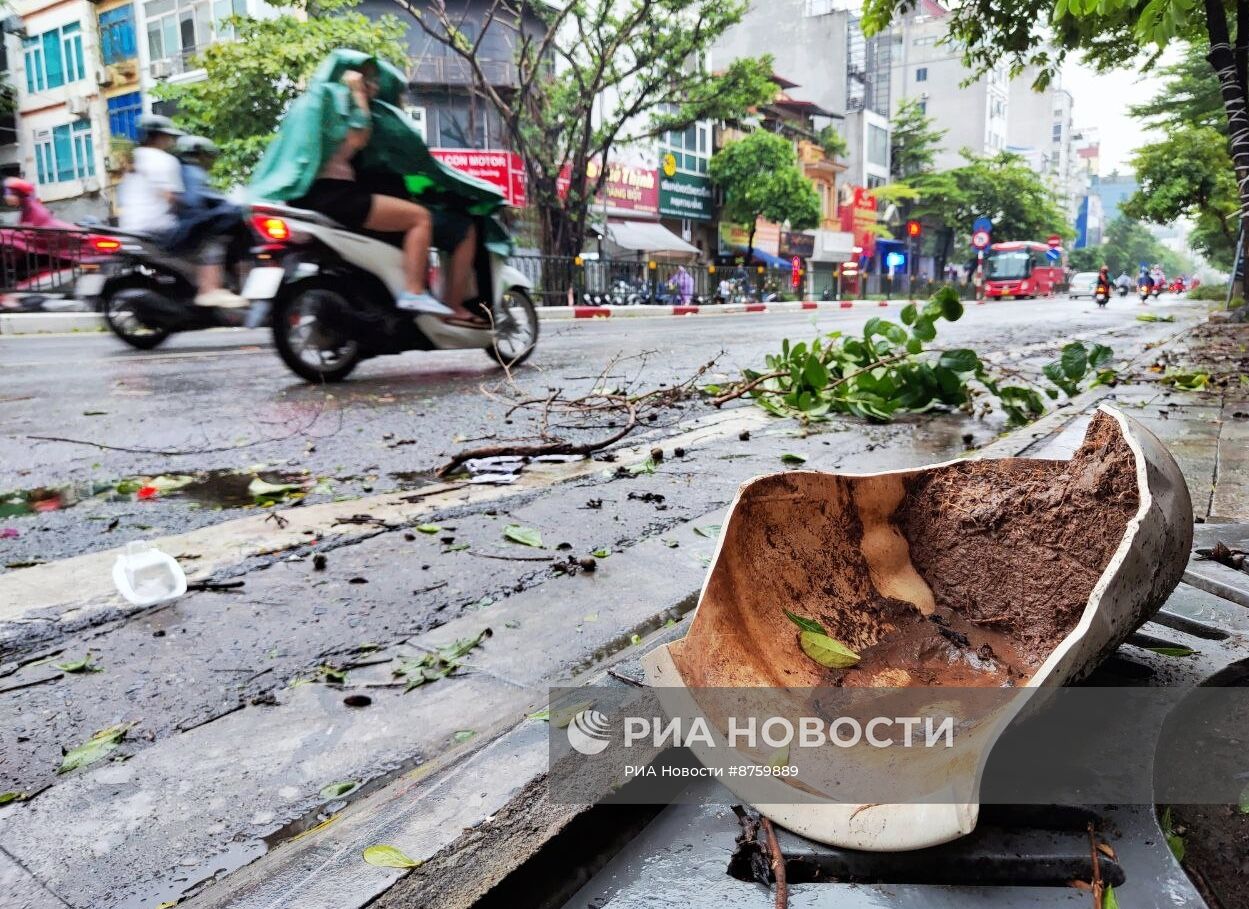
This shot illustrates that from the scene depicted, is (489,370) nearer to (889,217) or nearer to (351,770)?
(351,770)

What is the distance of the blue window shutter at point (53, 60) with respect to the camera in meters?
26.9

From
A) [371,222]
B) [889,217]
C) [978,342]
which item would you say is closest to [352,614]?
[371,222]

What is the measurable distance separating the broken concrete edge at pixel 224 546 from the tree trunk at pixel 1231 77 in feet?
18.6

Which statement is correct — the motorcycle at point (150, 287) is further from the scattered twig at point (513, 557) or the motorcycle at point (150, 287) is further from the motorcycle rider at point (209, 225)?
the scattered twig at point (513, 557)

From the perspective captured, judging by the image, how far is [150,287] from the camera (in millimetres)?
8102

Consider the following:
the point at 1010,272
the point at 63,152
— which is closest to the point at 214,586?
the point at 63,152

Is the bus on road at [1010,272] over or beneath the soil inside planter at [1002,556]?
over

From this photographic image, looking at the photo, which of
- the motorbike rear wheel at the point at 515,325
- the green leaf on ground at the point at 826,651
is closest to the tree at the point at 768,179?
the motorbike rear wheel at the point at 515,325

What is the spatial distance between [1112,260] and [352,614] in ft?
332

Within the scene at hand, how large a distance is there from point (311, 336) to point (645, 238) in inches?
1047

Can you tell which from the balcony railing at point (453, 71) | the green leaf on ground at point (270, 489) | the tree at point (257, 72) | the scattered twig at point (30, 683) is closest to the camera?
the scattered twig at point (30, 683)

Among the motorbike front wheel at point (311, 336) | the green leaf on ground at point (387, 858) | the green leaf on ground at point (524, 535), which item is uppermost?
the motorbike front wheel at point (311, 336)

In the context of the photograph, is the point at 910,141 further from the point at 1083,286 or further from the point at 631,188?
the point at 631,188

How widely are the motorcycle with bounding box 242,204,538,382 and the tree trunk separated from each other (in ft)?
18.5
